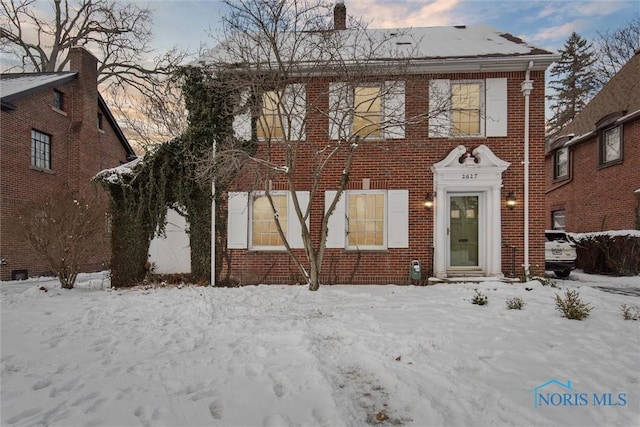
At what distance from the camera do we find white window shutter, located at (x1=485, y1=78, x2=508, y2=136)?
8.45m

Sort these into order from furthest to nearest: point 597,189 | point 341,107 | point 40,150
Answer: point 597,189 < point 40,150 < point 341,107

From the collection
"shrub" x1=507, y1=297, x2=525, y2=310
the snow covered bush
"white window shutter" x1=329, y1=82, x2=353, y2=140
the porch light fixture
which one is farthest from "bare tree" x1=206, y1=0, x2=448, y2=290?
the snow covered bush

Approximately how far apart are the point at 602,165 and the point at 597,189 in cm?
103

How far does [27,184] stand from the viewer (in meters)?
12.7

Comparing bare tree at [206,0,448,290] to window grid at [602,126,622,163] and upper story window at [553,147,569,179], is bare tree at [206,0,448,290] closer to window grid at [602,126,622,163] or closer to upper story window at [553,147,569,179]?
window grid at [602,126,622,163]

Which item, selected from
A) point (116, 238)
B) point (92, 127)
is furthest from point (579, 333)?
point (92, 127)

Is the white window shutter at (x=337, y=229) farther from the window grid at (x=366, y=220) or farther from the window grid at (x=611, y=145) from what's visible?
Answer: the window grid at (x=611, y=145)

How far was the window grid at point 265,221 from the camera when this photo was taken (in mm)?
8922

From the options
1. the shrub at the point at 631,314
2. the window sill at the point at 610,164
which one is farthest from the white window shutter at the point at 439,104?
the window sill at the point at 610,164

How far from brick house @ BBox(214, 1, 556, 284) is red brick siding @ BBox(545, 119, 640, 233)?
23.9ft

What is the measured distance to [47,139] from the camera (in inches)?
553

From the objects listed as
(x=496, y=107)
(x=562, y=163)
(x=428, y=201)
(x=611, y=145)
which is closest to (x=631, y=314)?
(x=428, y=201)

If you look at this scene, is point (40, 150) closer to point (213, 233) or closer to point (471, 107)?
point (213, 233)

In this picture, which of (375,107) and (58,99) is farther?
(58,99)
